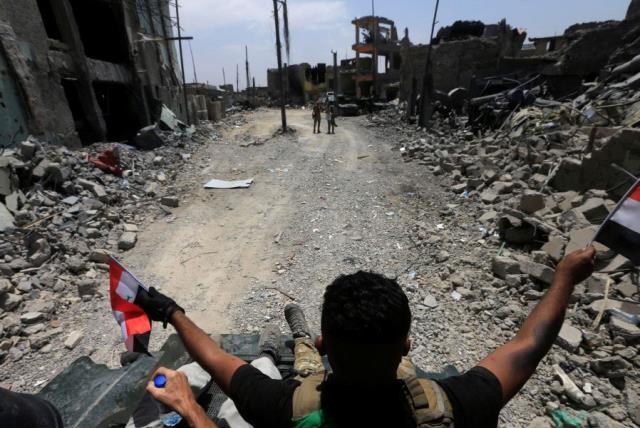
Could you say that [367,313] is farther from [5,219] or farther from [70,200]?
[70,200]

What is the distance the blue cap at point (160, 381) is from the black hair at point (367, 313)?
32.4 inches

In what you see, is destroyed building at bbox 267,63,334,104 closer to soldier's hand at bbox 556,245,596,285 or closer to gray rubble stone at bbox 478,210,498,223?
gray rubble stone at bbox 478,210,498,223

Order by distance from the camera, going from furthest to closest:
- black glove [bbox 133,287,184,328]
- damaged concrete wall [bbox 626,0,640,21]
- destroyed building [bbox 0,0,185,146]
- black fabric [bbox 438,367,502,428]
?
damaged concrete wall [bbox 626,0,640,21], destroyed building [bbox 0,0,185,146], black glove [bbox 133,287,184,328], black fabric [bbox 438,367,502,428]

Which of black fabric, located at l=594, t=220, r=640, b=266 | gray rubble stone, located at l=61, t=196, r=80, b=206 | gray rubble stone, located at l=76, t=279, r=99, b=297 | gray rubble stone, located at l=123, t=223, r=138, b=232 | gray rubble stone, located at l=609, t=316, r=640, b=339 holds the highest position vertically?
black fabric, located at l=594, t=220, r=640, b=266

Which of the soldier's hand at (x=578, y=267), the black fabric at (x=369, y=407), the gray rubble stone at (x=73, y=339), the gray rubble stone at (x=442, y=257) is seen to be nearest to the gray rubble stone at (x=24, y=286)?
the gray rubble stone at (x=73, y=339)

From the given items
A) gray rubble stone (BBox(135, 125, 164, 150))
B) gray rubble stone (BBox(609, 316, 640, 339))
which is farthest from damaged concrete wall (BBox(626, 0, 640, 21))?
gray rubble stone (BBox(135, 125, 164, 150))

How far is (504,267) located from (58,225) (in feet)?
20.6

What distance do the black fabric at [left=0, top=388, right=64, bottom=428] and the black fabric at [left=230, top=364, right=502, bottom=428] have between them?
0.67m

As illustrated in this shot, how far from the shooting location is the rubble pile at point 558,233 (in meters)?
2.78

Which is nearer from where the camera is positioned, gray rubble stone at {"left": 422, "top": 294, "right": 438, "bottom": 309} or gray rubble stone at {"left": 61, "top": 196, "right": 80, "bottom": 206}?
Result: gray rubble stone at {"left": 422, "top": 294, "right": 438, "bottom": 309}

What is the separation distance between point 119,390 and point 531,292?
366 cm

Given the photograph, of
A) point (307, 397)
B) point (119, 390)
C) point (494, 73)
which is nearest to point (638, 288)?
point (307, 397)

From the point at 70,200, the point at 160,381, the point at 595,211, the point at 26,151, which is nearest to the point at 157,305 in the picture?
the point at 160,381

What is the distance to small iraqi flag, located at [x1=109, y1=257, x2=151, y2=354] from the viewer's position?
185cm
